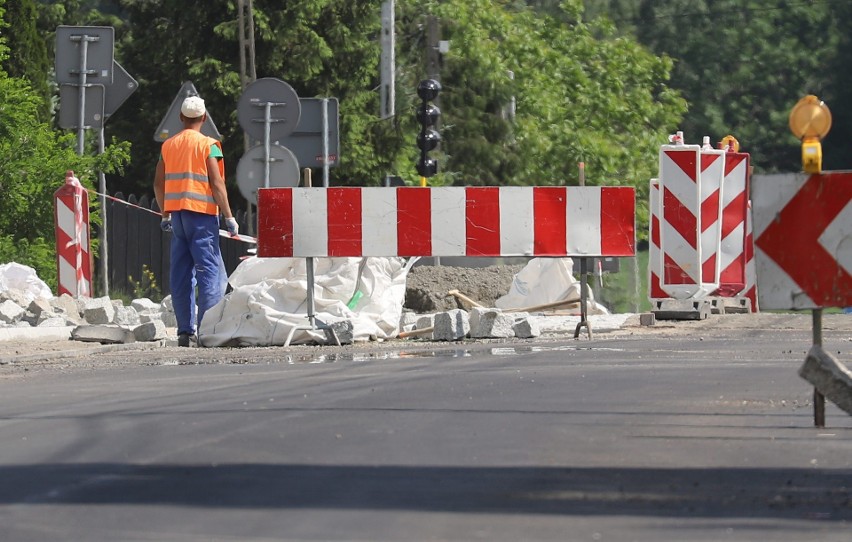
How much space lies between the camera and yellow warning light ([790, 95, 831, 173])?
7734 mm

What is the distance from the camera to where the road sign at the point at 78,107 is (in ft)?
61.4

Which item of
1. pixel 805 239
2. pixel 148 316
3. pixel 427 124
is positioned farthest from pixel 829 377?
pixel 427 124

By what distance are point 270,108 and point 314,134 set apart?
2256 mm

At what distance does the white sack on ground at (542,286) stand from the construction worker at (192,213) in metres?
7.39

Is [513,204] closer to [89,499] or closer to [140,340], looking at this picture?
[140,340]

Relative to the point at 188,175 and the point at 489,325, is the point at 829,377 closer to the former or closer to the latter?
the point at 489,325

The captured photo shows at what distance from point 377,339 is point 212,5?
27101mm

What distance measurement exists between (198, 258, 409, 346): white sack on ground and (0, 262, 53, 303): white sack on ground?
106 inches

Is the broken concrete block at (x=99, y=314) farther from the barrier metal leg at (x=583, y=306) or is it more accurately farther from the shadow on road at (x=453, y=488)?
the shadow on road at (x=453, y=488)

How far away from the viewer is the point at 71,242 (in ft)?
59.4

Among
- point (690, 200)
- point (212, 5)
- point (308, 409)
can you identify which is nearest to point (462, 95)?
point (212, 5)

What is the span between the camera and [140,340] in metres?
14.3

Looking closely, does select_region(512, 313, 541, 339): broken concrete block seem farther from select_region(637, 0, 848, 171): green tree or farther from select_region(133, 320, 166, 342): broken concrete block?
select_region(637, 0, 848, 171): green tree

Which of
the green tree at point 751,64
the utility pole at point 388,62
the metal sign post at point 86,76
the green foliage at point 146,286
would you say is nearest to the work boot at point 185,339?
the metal sign post at point 86,76
